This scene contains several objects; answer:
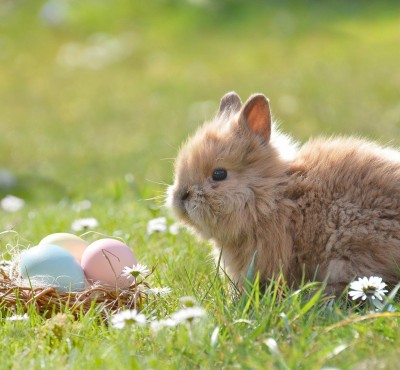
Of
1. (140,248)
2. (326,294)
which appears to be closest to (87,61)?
(140,248)

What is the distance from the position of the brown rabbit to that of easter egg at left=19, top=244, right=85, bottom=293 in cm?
59

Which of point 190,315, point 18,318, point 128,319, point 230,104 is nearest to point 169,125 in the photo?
point 230,104

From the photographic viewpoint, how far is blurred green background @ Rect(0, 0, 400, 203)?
9.77m

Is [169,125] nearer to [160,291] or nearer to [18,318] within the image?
[160,291]

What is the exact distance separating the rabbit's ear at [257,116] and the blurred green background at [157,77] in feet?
6.39

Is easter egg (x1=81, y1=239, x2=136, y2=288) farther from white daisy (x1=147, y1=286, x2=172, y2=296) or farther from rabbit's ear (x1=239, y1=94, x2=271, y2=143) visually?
rabbit's ear (x1=239, y1=94, x2=271, y2=143)

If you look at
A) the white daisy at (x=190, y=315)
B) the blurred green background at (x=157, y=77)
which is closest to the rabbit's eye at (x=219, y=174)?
the white daisy at (x=190, y=315)

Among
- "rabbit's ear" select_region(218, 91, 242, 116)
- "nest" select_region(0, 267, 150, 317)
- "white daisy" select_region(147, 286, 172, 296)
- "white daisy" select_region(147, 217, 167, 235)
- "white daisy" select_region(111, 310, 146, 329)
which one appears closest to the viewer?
"white daisy" select_region(111, 310, 146, 329)

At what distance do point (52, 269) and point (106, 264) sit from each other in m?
0.27

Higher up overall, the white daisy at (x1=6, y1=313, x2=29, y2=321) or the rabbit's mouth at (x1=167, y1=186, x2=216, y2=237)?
the rabbit's mouth at (x1=167, y1=186, x2=216, y2=237)

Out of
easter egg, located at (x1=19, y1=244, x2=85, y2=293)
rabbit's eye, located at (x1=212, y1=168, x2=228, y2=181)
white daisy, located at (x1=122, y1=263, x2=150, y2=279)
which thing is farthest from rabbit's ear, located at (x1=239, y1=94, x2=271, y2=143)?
easter egg, located at (x1=19, y1=244, x2=85, y2=293)

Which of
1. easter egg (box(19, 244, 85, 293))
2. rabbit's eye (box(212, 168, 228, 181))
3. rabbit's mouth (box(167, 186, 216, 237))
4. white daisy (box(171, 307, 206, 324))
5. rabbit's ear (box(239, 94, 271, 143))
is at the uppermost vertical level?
rabbit's ear (box(239, 94, 271, 143))

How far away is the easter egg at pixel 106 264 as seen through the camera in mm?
3627

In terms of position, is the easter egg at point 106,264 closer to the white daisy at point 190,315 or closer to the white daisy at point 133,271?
the white daisy at point 133,271
